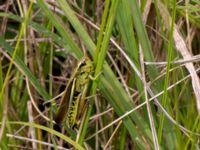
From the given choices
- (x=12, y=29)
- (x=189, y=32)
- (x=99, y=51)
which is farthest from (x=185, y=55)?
(x=12, y=29)

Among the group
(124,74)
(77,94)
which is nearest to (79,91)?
(77,94)

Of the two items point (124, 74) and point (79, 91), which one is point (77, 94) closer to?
point (79, 91)

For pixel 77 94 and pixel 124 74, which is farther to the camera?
pixel 124 74

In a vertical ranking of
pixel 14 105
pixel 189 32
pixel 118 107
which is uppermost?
pixel 189 32

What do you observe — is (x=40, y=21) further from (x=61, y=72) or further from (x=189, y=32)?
(x=189, y=32)
